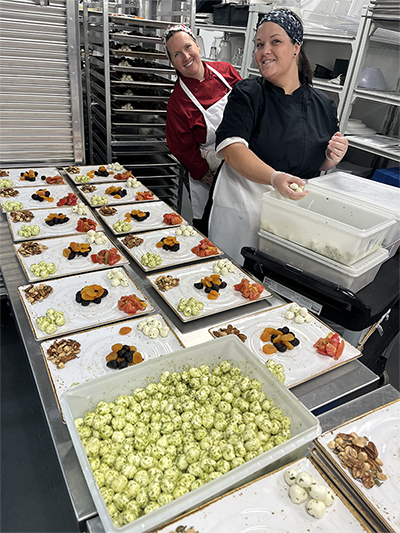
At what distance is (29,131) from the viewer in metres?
2.73

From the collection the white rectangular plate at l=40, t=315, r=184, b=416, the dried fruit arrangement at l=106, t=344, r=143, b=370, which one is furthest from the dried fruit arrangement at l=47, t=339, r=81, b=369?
the dried fruit arrangement at l=106, t=344, r=143, b=370

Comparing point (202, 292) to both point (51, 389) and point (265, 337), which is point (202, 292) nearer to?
point (265, 337)

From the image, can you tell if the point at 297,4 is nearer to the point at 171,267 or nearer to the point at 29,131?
the point at 29,131

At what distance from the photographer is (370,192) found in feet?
5.93

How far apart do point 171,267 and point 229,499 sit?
1.13 metres

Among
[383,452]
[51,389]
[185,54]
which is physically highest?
[185,54]

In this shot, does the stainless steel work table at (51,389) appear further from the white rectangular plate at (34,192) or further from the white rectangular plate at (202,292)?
the white rectangular plate at (34,192)

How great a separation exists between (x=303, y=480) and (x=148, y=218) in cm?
161

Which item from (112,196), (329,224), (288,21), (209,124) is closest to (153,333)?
(329,224)

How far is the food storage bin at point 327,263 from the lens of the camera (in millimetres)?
1430

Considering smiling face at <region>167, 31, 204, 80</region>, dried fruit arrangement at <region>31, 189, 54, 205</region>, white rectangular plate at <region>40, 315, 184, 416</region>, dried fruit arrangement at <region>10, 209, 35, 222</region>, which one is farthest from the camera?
smiling face at <region>167, 31, 204, 80</region>

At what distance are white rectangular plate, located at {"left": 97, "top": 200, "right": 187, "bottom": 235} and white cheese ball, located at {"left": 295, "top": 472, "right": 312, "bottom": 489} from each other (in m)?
1.46

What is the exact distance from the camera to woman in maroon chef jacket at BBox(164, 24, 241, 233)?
2455mm

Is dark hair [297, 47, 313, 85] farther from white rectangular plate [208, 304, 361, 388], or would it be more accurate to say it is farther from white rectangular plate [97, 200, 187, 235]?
white rectangular plate [208, 304, 361, 388]
